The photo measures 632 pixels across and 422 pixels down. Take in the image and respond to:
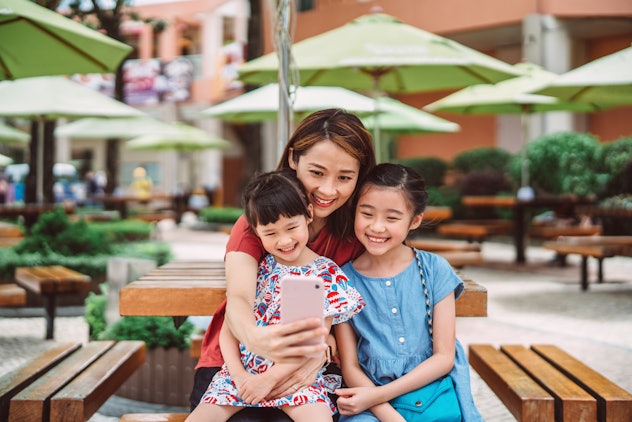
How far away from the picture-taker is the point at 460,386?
8.79 ft

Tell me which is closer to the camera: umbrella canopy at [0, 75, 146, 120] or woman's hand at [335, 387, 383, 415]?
woman's hand at [335, 387, 383, 415]

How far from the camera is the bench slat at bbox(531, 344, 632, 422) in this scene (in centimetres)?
272

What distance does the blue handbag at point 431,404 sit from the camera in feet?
8.55

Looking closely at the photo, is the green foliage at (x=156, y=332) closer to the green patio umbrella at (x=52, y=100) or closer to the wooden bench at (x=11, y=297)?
the wooden bench at (x=11, y=297)

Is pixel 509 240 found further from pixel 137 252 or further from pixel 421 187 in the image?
pixel 421 187

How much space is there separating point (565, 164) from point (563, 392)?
1263 cm

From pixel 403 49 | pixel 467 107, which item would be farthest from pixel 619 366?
pixel 467 107

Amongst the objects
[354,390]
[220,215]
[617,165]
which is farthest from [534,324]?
[220,215]

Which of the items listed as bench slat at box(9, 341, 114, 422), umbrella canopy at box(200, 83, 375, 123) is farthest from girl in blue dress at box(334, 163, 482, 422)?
umbrella canopy at box(200, 83, 375, 123)

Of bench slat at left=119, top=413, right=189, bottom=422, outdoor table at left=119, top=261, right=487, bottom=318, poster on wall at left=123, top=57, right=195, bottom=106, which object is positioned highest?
poster on wall at left=123, top=57, right=195, bottom=106

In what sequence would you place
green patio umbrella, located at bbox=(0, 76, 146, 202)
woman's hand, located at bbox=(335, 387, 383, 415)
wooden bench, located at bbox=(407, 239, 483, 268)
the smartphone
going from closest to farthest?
1. the smartphone
2. woman's hand, located at bbox=(335, 387, 383, 415)
3. wooden bench, located at bbox=(407, 239, 483, 268)
4. green patio umbrella, located at bbox=(0, 76, 146, 202)

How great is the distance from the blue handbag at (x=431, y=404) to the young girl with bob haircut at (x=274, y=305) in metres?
0.25

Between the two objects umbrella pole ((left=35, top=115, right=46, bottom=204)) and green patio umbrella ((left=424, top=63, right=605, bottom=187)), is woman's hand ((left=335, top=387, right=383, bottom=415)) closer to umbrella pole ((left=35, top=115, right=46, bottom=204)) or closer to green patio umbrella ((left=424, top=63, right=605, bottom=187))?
green patio umbrella ((left=424, top=63, right=605, bottom=187))

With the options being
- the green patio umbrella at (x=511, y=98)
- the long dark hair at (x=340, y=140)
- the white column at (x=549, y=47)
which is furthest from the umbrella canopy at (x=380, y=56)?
the white column at (x=549, y=47)
